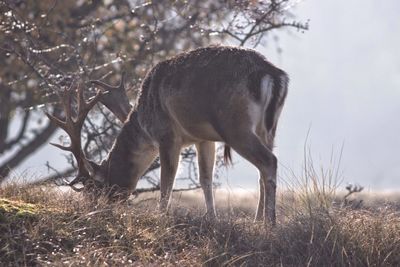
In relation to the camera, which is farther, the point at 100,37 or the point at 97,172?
the point at 100,37

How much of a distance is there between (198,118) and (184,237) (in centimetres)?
200

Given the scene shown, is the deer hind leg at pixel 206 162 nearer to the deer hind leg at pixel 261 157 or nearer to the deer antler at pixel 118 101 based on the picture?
the deer antler at pixel 118 101

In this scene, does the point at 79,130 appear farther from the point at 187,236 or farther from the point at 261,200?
the point at 187,236

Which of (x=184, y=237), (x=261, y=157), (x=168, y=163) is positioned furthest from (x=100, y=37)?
(x=184, y=237)

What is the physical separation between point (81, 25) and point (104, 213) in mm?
8112

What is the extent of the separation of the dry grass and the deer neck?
7.98 ft

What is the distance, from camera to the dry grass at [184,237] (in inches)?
298

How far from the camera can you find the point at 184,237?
8047 mm

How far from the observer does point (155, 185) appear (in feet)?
Answer: 46.2

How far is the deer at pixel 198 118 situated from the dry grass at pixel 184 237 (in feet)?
1.62

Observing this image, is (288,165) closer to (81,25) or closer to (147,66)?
(147,66)

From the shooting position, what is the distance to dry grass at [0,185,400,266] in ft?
24.8

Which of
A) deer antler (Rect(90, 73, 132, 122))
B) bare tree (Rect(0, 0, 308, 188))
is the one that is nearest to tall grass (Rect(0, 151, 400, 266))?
deer antler (Rect(90, 73, 132, 122))

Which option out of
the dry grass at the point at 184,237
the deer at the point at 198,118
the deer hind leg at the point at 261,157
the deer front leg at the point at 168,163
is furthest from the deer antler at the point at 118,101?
the dry grass at the point at 184,237
